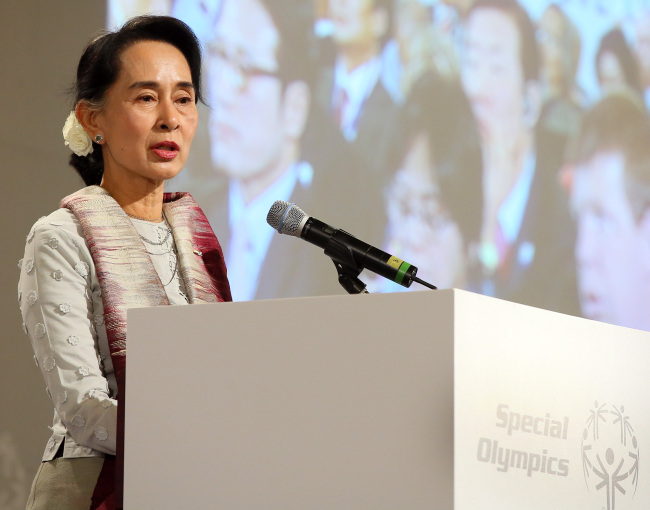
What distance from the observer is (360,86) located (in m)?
2.92

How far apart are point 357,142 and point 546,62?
2.48 feet

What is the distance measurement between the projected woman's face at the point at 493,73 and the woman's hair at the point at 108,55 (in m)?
1.43

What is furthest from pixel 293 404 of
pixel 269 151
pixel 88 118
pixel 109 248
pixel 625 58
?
pixel 625 58

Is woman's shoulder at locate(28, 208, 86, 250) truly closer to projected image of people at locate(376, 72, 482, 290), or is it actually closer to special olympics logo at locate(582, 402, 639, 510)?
special olympics logo at locate(582, 402, 639, 510)

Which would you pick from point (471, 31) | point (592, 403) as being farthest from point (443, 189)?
point (592, 403)

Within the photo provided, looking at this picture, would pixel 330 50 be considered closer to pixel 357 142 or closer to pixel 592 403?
pixel 357 142

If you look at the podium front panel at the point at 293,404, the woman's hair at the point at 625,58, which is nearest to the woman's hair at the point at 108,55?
the podium front panel at the point at 293,404

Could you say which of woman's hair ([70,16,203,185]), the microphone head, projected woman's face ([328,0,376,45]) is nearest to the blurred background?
projected woman's face ([328,0,376,45])

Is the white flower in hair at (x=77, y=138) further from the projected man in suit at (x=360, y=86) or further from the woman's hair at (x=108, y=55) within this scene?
the projected man in suit at (x=360, y=86)

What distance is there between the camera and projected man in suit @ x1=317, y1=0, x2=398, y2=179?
290 centimetres

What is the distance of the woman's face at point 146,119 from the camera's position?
1684 mm

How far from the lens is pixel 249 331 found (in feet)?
3.38

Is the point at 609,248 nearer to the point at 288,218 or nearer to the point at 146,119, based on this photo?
the point at 146,119

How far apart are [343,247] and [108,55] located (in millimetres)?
739
